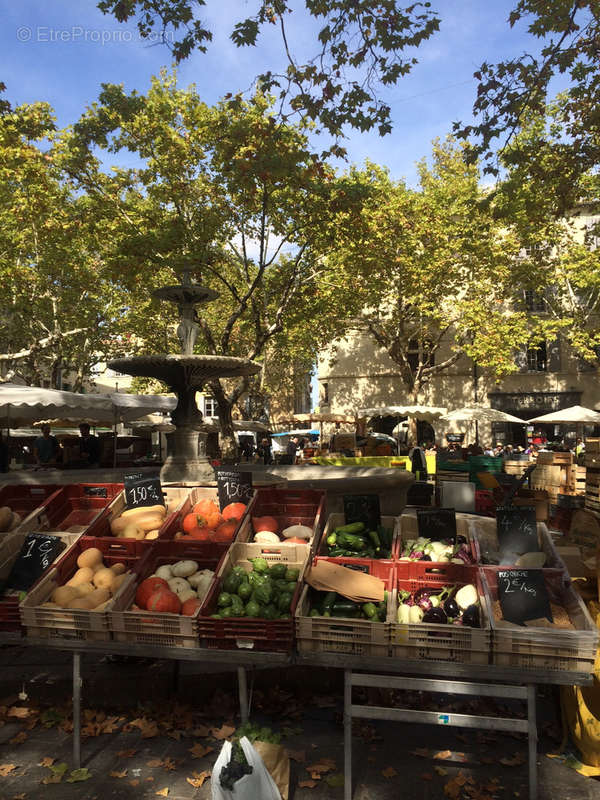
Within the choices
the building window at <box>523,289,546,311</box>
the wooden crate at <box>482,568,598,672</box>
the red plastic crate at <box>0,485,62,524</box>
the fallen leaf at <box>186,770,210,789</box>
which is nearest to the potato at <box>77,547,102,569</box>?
the red plastic crate at <box>0,485,62,524</box>

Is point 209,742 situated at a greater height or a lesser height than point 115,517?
lesser

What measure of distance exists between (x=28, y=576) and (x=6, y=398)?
661cm

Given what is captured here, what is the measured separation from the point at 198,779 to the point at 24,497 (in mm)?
3021

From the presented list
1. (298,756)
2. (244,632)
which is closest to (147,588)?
(244,632)

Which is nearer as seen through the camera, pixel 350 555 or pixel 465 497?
pixel 350 555

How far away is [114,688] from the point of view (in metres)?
4.59

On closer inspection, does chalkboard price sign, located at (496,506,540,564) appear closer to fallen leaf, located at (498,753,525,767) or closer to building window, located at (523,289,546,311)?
fallen leaf, located at (498,753,525,767)

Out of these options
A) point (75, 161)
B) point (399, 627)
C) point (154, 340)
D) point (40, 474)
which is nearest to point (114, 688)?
point (399, 627)

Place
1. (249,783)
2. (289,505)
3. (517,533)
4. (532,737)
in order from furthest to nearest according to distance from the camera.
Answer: (289,505) < (517,533) < (532,737) < (249,783)

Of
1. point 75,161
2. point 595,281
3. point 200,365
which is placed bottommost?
point 200,365

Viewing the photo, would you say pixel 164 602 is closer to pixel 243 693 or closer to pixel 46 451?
pixel 243 693

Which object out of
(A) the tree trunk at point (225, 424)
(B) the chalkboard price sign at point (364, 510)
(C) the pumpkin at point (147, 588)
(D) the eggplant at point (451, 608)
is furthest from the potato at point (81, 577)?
(A) the tree trunk at point (225, 424)

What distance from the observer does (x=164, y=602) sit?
147 inches

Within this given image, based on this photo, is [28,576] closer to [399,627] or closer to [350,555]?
[350,555]
